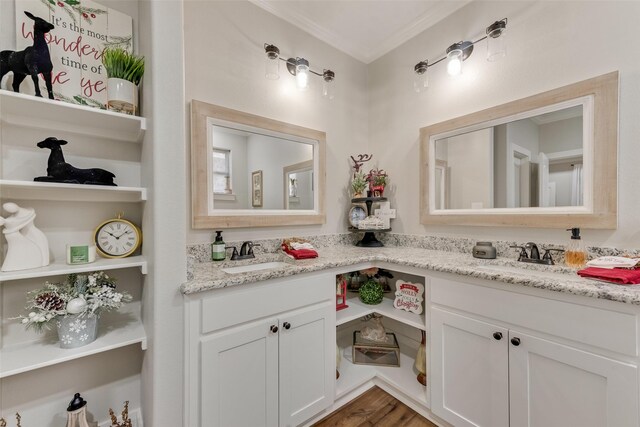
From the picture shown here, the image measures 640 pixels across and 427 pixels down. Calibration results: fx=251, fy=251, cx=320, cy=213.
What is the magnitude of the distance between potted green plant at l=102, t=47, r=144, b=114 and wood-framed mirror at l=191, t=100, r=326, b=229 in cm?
37

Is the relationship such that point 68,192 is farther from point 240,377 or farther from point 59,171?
point 240,377

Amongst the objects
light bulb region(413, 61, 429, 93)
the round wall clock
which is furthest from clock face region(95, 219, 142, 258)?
light bulb region(413, 61, 429, 93)

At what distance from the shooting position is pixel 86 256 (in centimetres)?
114

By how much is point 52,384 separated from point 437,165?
268 centimetres

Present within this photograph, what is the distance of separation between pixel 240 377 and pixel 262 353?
14cm

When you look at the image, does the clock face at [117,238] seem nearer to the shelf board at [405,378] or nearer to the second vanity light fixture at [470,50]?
the shelf board at [405,378]

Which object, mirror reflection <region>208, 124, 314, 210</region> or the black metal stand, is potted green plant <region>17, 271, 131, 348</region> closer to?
mirror reflection <region>208, 124, 314, 210</region>

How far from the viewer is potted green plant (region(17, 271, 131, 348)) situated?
1041 millimetres

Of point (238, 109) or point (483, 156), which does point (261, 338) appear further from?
point (483, 156)

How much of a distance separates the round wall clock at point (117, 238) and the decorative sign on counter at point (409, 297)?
168 centimetres

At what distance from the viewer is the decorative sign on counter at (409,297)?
173 cm

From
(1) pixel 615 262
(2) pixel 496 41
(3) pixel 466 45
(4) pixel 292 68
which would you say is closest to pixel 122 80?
(4) pixel 292 68

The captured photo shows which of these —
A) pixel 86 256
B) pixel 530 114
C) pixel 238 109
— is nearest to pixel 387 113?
pixel 530 114

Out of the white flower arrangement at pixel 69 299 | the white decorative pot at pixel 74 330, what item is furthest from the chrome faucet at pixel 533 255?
the white decorative pot at pixel 74 330
